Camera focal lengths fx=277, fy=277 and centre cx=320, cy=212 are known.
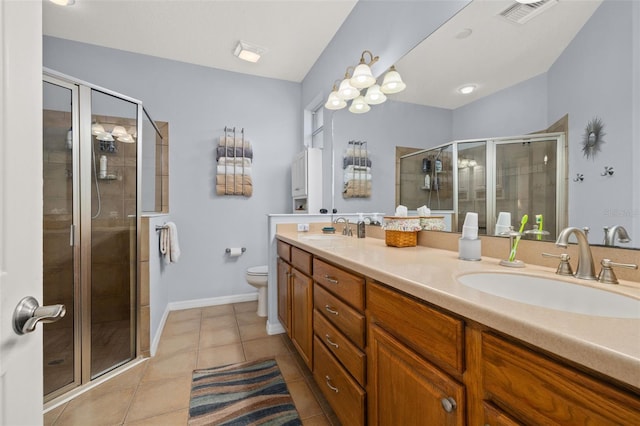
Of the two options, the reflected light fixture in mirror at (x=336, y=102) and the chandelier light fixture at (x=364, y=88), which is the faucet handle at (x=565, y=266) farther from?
the reflected light fixture in mirror at (x=336, y=102)

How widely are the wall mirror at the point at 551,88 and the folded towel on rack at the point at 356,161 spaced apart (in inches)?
14.9

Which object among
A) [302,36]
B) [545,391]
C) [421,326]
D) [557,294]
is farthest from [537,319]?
[302,36]

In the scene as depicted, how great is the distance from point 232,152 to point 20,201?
275 cm

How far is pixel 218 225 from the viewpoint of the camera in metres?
3.16

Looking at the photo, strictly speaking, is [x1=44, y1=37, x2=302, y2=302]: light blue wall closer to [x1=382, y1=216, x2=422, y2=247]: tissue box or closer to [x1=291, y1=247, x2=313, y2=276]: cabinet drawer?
[x1=291, y1=247, x2=313, y2=276]: cabinet drawer

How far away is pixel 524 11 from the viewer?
1052 mm

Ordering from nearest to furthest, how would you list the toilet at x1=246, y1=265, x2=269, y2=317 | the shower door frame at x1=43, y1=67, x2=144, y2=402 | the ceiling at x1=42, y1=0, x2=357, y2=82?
1. the shower door frame at x1=43, y1=67, x2=144, y2=402
2. the ceiling at x1=42, y1=0, x2=357, y2=82
3. the toilet at x1=246, y1=265, x2=269, y2=317

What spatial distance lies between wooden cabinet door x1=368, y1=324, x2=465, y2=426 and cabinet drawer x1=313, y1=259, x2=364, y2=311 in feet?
0.43

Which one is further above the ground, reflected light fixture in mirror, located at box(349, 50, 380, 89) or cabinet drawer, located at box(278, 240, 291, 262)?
reflected light fixture in mirror, located at box(349, 50, 380, 89)

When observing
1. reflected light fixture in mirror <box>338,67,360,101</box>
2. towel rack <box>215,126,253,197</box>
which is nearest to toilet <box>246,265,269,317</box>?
towel rack <box>215,126,253,197</box>

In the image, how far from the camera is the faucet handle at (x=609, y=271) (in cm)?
74

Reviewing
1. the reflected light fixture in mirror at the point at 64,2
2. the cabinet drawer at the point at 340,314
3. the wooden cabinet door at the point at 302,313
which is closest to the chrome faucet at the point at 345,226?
the wooden cabinet door at the point at 302,313

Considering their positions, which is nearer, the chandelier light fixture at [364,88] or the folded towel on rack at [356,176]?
the chandelier light fixture at [364,88]

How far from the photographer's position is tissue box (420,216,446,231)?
1.48m
